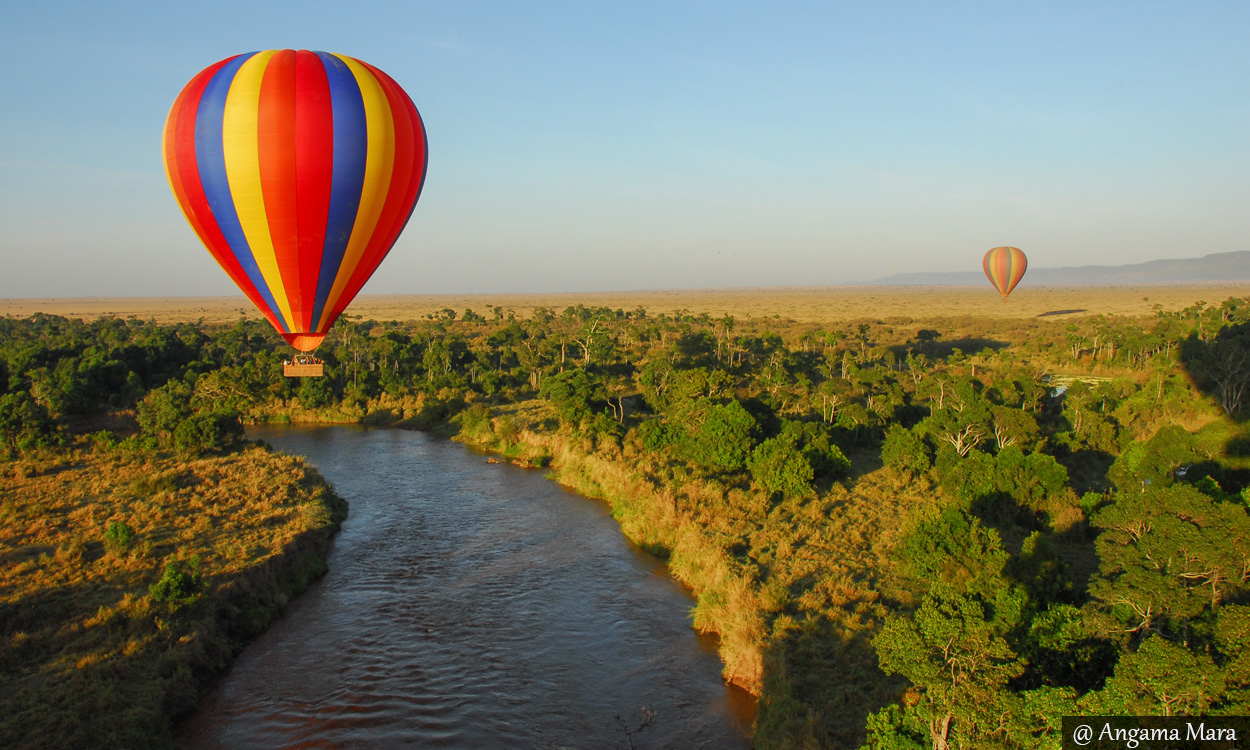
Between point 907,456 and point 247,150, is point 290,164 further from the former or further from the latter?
point 907,456

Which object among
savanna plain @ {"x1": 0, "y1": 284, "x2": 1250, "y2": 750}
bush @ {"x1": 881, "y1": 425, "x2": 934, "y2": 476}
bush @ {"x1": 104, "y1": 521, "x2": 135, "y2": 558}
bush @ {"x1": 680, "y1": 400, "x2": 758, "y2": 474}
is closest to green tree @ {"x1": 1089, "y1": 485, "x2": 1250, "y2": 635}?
savanna plain @ {"x1": 0, "y1": 284, "x2": 1250, "y2": 750}

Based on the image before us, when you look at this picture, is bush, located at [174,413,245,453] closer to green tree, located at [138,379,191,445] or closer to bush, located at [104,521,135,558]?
green tree, located at [138,379,191,445]

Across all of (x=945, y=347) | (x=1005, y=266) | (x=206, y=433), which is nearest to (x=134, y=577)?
(x=206, y=433)

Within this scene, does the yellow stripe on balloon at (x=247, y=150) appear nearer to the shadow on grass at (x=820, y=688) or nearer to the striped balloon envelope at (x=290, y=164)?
the striped balloon envelope at (x=290, y=164)

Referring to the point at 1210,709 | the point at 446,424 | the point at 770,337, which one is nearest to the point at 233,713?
the point at 1210,709

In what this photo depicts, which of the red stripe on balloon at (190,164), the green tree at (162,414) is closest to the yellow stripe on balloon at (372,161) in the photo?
the red stripe on balloon at (190,164)

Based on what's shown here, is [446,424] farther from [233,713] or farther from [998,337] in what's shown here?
[998,337]
